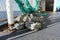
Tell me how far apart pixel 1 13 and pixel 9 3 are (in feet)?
5.14

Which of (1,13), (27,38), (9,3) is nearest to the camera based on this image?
(27,38)

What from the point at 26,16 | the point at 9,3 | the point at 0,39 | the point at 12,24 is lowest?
the point at 0,39

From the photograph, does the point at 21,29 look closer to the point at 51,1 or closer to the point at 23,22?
the point at 23,22

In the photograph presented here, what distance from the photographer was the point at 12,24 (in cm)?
460

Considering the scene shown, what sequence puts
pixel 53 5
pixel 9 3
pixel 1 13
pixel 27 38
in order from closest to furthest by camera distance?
pixel 27 38, pixel 9 3, pixel 1 13, pixel 53 5

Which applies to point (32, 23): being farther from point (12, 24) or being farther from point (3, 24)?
point (3, 24)

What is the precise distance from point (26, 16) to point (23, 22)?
1.03 ft

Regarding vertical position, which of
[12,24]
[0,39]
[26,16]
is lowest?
[0,39]

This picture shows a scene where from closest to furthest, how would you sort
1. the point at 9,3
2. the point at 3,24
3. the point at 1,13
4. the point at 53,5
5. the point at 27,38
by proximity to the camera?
the point at 27,38 → the point at 9,3 → the point at 3,24 → the point at 1,13 → the point at 53,5

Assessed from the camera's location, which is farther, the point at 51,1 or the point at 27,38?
the point at 51,1

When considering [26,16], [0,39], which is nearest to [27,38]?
[0,39]

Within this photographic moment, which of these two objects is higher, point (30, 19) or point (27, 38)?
point (30, 19)

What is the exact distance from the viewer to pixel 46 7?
9.39m

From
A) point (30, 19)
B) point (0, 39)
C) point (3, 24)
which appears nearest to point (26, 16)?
point (30, 19)
